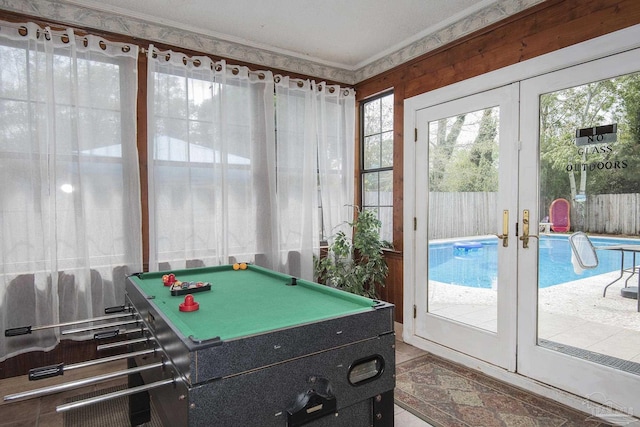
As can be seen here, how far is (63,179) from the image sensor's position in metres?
2.79

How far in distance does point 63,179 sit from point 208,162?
42.6 inches

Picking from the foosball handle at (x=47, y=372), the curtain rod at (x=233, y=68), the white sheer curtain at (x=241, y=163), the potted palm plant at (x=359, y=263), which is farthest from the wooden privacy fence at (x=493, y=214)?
the foosball handle at (x=47, y=372)

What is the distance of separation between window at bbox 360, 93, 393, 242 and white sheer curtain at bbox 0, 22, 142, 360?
2353 mm

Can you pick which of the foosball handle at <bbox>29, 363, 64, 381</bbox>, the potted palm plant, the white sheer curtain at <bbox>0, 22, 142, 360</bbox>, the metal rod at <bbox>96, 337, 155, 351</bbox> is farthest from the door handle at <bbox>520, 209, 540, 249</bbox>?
the white sheer curtain at <bbox>0, 22, 142, 360</bbox>

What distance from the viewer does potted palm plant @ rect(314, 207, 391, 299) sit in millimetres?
3666

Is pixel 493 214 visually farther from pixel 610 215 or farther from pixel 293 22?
pixel 293 22

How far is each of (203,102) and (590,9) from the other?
287cm

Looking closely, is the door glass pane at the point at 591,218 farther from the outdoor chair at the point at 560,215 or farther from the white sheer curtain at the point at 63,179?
the white sheer curtain at the point at 63,179

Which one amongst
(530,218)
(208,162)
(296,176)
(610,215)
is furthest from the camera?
(296,176)

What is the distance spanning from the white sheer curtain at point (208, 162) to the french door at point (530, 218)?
144 centimetres

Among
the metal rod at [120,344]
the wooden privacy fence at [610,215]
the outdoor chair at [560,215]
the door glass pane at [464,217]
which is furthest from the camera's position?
the door glass pane at [464,217]

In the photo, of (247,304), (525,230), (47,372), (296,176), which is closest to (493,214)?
(525,230)

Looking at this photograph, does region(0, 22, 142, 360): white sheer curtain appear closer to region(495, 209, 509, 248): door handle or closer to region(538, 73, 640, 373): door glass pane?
region(495, 209, 509, 248): door handle

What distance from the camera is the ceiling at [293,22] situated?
2.84 meters
